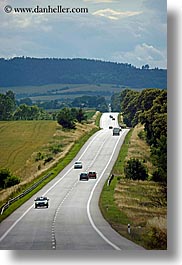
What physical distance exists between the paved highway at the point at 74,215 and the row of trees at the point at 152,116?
38 centimetres

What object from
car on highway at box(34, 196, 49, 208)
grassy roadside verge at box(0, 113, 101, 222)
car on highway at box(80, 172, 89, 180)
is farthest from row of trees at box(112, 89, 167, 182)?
car on highway at box(34, 196, 49, 208)

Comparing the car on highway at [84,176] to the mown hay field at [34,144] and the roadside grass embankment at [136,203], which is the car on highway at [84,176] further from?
the mown hay field at [34,144]

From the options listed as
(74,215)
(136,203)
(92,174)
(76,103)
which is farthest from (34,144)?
(136,203)

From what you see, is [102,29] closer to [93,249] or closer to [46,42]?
[46,42]

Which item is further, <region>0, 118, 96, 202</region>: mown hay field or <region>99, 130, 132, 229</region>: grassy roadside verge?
<region>0, 118, 96, 202</region>: mown hay field

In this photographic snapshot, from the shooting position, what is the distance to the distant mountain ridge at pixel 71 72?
16.7 meters

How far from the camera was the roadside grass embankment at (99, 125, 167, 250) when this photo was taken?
51.1 ft

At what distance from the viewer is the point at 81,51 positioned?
16.8m

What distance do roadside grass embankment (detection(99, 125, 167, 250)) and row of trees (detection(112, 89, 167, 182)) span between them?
0.17 metres

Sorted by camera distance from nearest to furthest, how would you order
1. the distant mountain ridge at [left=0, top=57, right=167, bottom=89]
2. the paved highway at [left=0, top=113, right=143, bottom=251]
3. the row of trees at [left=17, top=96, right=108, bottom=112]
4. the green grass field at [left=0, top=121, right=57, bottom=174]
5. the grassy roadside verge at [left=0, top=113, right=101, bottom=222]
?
the paved highway at [left=0, top=113, right=143, bottom=251] < the grassy roadside verge at [left=0, top=113, right=101, bottom=222] < the green grass field at [left=0, top=121, right=57, bottom=174] < the distant mountain ridge at [left=0, top=57, right=167, bottom=89] < the row of trees at [left=17, top=96, right=108, bottom=112]

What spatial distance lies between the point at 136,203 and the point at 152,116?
1621 mm

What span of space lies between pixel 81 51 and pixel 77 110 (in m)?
1.12

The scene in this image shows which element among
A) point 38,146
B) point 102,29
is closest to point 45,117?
point 38,146

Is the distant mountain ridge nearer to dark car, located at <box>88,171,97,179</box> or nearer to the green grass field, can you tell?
the green grass field
